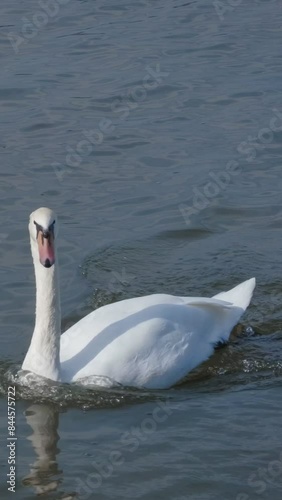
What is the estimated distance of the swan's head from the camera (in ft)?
25.0

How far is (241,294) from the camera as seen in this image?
9.09 metres

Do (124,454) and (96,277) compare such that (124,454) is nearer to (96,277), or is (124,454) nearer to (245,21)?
(96,277)

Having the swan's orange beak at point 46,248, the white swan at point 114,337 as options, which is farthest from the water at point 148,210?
the swan's orange beak at point 46,248

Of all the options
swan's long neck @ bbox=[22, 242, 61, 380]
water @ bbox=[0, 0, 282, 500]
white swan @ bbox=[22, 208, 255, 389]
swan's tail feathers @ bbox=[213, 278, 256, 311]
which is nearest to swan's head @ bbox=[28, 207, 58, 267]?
white swan @ bbox=[22, 208, 255, 389]

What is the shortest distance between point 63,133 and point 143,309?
17.0 feet

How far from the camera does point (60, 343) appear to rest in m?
8.45

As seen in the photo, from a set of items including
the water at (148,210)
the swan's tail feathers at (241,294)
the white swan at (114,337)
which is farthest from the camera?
the swan's tail feathers at (241,294)

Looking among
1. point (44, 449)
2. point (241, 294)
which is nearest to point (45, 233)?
point (44, 449)

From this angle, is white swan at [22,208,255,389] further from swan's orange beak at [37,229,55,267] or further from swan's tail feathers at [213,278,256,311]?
swan's tail feathers at [213,278,256,311]

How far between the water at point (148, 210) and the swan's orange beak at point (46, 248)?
3.05 ft

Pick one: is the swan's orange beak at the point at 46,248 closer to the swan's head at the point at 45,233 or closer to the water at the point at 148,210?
the swan's head at the point at 45,233

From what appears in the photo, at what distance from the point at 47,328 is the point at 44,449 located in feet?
3.37

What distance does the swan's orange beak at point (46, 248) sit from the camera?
7.59m

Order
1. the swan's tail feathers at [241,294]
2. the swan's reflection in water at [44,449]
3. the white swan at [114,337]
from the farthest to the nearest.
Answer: the swan's tail feathers at [241,294]
the white swan at [114,337]
the swan's reflection in water at [44,449]
